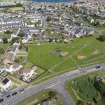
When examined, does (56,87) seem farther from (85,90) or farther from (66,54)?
(66,54)

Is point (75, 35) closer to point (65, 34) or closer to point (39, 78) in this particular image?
point (65, 34)

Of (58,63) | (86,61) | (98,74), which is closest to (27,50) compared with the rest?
(58,63)

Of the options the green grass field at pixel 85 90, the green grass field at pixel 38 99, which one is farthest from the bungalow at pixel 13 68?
the green grass field at pixel 85 90

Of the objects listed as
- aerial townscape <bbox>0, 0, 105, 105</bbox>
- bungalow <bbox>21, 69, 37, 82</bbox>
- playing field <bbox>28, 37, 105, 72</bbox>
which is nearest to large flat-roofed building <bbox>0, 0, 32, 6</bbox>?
aerial townscape <bbox>0, 0, 105, 105</bbox>

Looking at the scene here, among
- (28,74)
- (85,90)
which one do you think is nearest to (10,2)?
(28,74)

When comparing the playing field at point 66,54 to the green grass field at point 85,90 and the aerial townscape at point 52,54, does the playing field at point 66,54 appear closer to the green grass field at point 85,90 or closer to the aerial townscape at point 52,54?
the aerial townscape at point 52,54

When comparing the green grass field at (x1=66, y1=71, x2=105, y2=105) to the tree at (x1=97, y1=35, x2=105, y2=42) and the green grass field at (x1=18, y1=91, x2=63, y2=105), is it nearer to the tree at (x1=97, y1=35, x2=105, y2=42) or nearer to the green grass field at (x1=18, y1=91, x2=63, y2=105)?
the green grass field at (x1=18, y1=91, x2=63, y2=105)
